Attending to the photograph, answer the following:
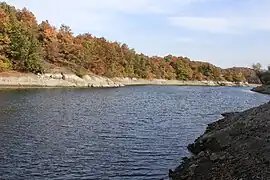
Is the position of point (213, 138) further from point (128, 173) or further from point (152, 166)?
point (128, 173)

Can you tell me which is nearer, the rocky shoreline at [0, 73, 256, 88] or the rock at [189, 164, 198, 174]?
the rock at [189, 164, 198, 174]

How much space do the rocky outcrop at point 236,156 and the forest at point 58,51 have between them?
268ft

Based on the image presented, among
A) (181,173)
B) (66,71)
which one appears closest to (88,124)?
(181,173)

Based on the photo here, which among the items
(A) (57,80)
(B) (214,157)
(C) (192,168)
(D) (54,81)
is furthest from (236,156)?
(A) (57,80)

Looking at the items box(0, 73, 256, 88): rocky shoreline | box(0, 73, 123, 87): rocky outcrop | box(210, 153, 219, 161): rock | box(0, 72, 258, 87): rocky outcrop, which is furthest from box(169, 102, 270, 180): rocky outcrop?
box(0, 72, 258, 87): rocky outcrop

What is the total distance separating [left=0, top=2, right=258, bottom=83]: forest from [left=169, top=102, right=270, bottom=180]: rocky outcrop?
81793 millimetres

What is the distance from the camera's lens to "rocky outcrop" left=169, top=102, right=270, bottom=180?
632 inches

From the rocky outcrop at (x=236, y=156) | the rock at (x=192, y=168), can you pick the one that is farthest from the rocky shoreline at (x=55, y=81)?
the rock at (x=192, y=168)

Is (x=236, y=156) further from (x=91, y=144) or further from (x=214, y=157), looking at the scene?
(x=91, y=144)

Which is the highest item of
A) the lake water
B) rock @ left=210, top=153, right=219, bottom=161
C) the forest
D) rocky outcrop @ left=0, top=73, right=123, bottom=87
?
the forest

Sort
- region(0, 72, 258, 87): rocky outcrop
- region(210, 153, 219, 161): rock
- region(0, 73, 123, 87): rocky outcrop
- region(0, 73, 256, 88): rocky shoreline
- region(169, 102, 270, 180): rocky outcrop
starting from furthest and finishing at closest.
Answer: region(0, 72, 258, 87): rocky outcrop < region(0, 73, 123, 87): rocky outcrop < region(0, 73, 256, 88): rocky shoreline < region(210, 153, 219, 161): rock < region(169, 102, 270, 180): rocky outcrop

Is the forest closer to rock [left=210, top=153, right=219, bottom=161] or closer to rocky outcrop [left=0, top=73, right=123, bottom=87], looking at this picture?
rocky outcrop [left=0, top=73, right=123, bottom=87]

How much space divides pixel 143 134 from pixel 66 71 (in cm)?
8286

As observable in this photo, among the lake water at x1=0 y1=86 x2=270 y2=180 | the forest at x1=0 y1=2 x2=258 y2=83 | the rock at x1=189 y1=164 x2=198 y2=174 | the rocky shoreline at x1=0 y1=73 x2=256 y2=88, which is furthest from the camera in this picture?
the forest at x1=0 y1=2 x2=258 y2=83
